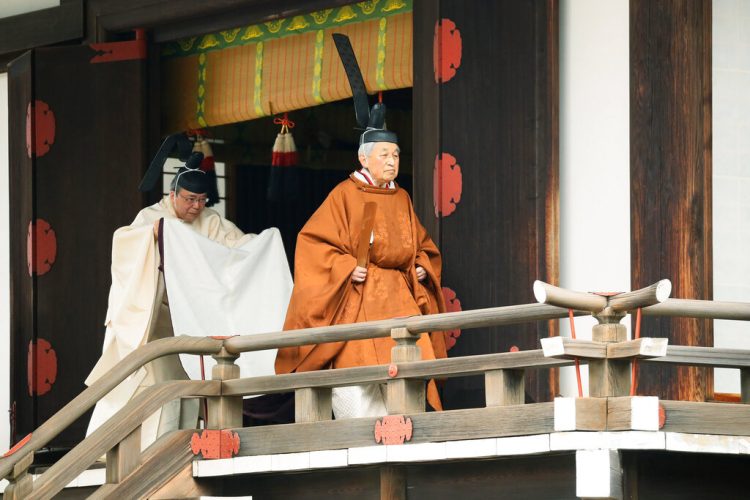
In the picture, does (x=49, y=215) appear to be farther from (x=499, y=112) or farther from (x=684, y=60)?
(x=684, y=60)

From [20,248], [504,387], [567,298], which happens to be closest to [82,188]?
[20,248]

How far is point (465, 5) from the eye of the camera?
909 cm

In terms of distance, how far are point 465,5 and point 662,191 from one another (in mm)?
1516

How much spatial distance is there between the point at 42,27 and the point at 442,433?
4.84m

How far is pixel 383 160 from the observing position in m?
8.78

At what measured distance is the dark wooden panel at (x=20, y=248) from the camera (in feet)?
35.3

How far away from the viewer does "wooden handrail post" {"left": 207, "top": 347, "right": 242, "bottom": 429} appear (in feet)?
27.7

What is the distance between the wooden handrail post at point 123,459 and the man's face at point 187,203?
65.3 inches

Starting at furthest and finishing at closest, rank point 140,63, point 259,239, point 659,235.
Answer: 1. point 140,63
2. point 259,239
3. point 659,235

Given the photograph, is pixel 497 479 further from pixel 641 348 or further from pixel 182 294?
pixel 182 294

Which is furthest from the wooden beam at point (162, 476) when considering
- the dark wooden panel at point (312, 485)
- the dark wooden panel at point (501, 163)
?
the dark wooden panel at point (501, 163)

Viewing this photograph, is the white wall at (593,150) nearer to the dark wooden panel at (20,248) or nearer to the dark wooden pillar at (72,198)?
the dark wooden pillar at (72,198)

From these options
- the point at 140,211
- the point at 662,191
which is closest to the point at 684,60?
the point at 662,191

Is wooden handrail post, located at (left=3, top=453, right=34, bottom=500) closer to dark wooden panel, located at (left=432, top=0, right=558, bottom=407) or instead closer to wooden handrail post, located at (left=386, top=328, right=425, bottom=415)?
wooden handrail post, located at (left=386, top=328, right=425, bottom=415)
